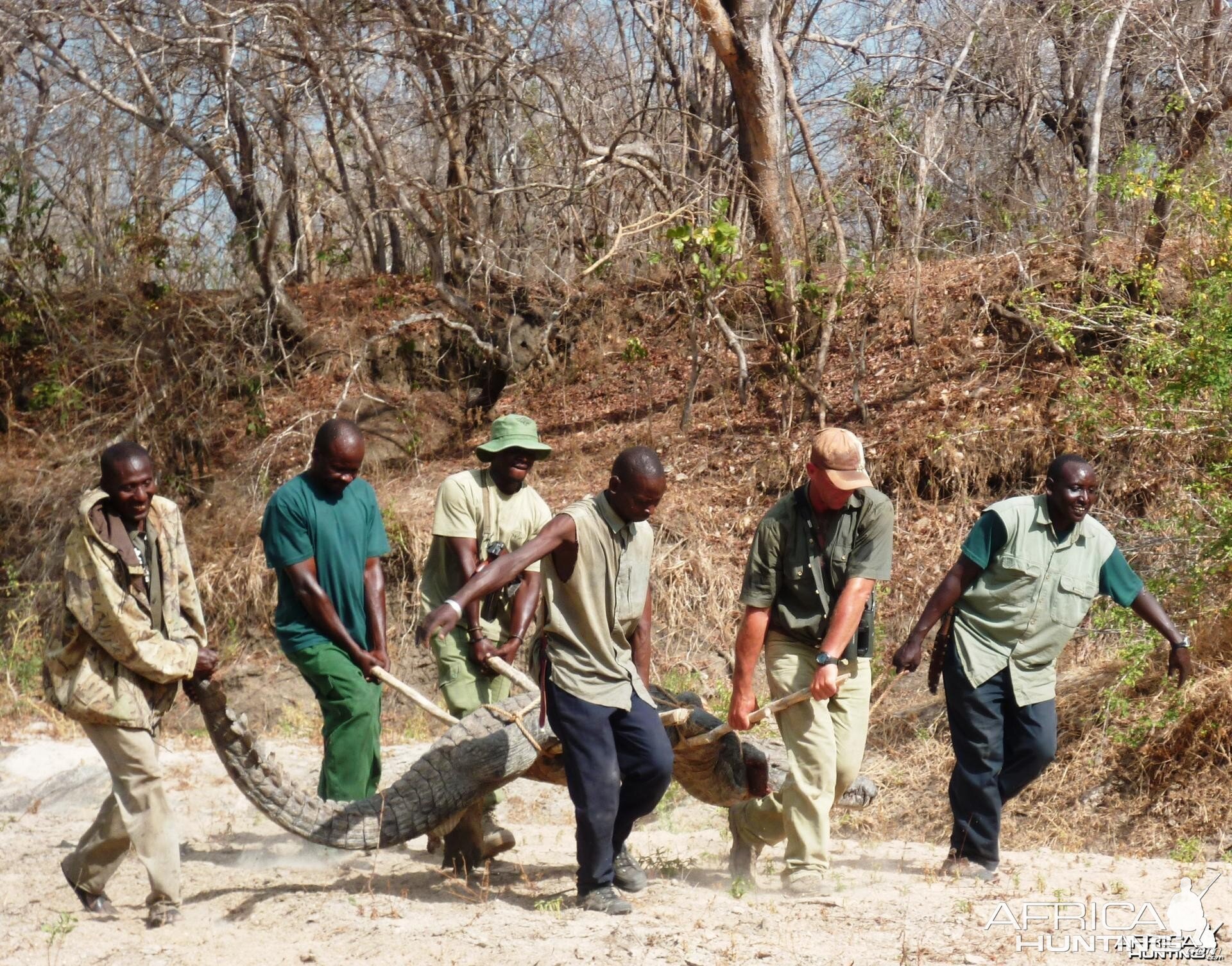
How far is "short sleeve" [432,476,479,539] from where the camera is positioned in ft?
19.8

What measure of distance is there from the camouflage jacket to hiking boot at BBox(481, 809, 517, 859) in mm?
1538

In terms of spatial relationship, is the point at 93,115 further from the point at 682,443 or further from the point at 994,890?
the point at 994,890

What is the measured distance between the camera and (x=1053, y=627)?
5.71 meters

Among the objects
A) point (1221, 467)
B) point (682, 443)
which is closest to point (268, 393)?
point (682, 443)

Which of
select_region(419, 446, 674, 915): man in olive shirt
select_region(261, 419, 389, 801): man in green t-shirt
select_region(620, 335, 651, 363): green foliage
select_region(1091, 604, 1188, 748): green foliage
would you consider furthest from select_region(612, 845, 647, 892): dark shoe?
select_region(620, 335, 651, 363): green foliage

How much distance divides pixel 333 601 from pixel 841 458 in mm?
2338

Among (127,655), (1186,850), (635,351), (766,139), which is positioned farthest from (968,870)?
(635,351)

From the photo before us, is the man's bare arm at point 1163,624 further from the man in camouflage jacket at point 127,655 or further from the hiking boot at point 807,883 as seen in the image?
the man in camouflage jacket at point 127,655

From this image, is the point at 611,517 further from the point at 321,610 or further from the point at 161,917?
the point at 161,917

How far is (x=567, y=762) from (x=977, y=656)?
1.87m

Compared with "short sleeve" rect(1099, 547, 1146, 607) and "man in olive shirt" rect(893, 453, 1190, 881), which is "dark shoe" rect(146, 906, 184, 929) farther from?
"short sleeve" rect(1099, 547, 1146, 607)

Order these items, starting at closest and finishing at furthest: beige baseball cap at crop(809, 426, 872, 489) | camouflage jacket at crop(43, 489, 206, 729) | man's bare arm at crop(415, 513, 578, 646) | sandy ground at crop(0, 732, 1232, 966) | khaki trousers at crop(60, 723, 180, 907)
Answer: man's bare arm at crop(415, 513, 578, 646) → sandy ground at crop(0, 732, 1232, 966) → camouflage jacket at crop(43, 489, 206, 729) → khaki trousers at crop(60, 723, 180, 907) → beige baseball cap at crop(809, 426, 872, 489)

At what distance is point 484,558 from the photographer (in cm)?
611

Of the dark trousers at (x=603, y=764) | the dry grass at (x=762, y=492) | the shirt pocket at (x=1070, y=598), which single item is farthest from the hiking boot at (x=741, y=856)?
the dry grass at (x=762, y=492)
